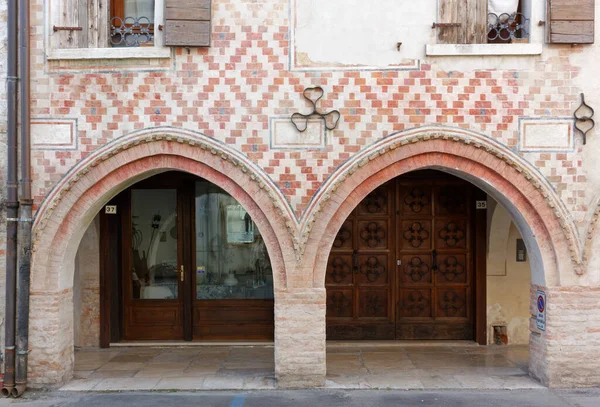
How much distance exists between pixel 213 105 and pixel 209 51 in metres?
0.64

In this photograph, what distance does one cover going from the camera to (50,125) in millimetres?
7078

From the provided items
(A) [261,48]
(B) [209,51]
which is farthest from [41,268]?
(A) [261,48]

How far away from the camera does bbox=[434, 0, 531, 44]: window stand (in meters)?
7.21

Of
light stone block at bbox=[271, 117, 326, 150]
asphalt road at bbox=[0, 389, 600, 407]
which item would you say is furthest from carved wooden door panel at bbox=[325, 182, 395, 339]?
light stone block at bbox=[271, 117, 326, 150]

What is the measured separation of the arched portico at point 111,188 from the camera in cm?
701

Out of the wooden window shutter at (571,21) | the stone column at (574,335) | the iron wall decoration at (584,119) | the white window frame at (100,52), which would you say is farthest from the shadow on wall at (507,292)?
the white window frame at (100,52)

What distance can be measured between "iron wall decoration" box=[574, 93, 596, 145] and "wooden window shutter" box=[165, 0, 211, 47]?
14.5 ft

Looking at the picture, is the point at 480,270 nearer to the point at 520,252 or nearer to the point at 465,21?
the point at 520,252

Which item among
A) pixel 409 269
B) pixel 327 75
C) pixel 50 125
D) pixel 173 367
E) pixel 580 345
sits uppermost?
pixel 327 75

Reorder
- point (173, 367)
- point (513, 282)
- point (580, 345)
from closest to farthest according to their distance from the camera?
point (580, 345) < point (173, 367) < point (513, 282)

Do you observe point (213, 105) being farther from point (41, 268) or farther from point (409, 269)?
point (409, 269)

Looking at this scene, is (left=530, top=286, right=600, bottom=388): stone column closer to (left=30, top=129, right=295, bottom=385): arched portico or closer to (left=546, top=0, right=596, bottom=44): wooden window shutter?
(left=546, top=0, right=596, bottom=44): wooden window shutter

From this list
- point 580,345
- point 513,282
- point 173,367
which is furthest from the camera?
point 513,282

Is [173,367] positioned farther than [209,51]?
Yes
